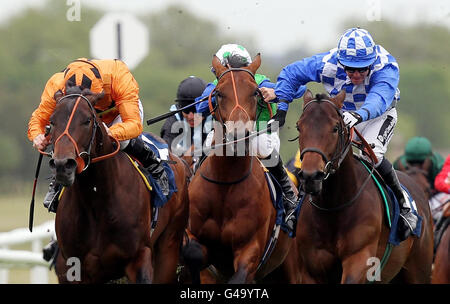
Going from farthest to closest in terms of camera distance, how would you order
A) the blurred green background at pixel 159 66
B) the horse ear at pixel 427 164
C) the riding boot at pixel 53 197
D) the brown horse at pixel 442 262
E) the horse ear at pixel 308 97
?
the blurred green background at pixel 159 66, the horse ear at pixel 427 164, the brown horse at pixel 442 262, the riding boot at pixel 53 197, the horse ear at pixel 308 97

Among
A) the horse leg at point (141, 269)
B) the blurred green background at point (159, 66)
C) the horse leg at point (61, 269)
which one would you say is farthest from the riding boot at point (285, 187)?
the blurred green background at point (159, 66)

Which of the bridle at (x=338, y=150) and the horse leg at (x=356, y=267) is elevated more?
the bridle at (x=338, y=150)

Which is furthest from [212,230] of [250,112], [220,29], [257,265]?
[220,29]

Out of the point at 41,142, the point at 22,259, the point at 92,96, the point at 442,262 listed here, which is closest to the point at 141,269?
the point at 41,142

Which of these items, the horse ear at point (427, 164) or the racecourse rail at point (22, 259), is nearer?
the racecourse rail at point (22, 259)

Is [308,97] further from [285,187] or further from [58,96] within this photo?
[58,96]

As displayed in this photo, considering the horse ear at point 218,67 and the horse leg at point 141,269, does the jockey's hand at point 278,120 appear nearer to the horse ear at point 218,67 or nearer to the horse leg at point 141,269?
the horse ear at point 218,67

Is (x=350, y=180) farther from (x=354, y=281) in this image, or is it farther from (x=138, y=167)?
(x=138, y=167)

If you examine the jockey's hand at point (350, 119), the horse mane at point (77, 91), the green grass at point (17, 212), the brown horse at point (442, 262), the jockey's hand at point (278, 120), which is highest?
the horse mane at point (77, 91)

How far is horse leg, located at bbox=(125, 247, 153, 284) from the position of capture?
6.97 meters

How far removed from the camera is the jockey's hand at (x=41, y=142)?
6.80m

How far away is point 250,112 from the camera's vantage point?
7.36 metres

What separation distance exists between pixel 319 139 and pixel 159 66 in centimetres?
1808

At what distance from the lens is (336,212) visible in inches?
293
